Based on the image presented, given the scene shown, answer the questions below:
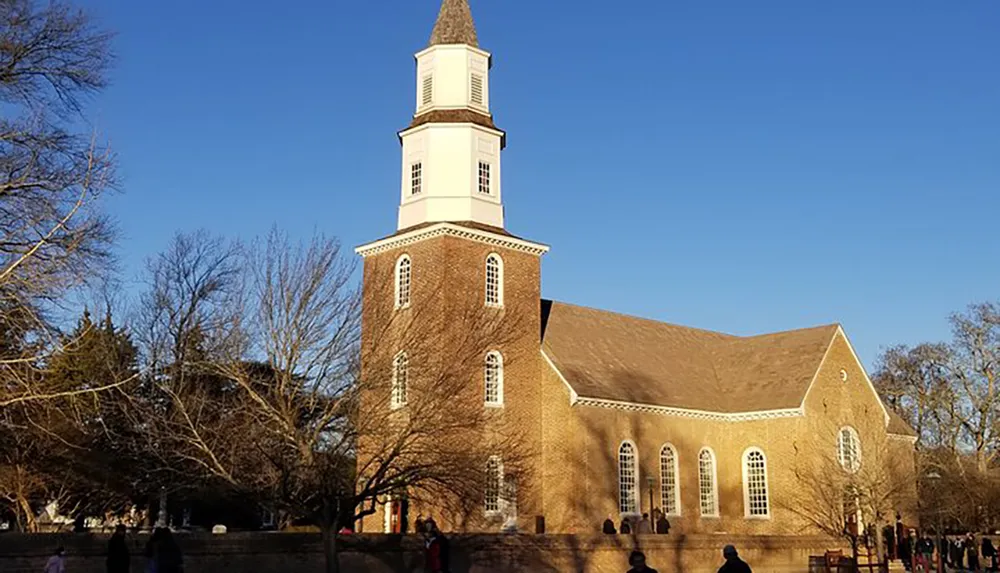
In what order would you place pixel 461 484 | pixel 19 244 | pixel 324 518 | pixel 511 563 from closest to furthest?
pixel 19 244 < pixel 324 518 < pixel 461 484 < pixel 511 563

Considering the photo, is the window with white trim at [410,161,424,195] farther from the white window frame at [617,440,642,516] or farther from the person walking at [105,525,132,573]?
the person walking at [105,525,132,573]

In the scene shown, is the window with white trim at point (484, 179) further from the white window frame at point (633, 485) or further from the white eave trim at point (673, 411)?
the white window frame at point (633, 485)

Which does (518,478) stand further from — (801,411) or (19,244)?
(19,244)

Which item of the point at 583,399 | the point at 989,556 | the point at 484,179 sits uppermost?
the point at 484,179

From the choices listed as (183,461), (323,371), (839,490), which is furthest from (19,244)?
(839,490)

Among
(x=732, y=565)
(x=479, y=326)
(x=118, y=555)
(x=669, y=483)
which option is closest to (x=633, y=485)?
(x=669, y=483)

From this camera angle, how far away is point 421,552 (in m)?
26.4

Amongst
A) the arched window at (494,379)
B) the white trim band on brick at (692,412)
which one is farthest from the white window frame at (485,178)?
the white trim band on brick at (692,412)

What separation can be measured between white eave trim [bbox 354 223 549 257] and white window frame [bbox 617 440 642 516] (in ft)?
25.3

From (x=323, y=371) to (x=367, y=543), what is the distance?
188 inches

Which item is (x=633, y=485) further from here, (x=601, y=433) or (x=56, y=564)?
(x=56, y=564)

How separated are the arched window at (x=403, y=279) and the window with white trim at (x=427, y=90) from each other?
5.67 metres

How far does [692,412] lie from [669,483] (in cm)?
309

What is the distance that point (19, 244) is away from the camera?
15.7 meters
